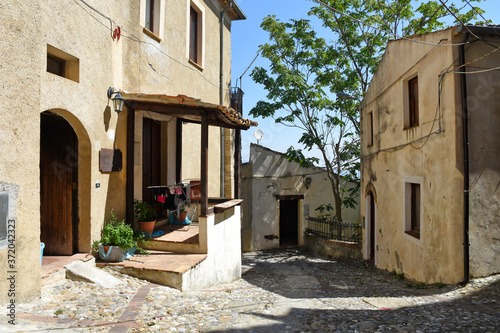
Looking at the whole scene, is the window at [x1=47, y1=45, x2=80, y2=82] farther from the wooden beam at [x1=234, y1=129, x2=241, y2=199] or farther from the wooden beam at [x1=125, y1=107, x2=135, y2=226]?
the wooden beam at [x1=234, y1=129, x2=241, y2=199]

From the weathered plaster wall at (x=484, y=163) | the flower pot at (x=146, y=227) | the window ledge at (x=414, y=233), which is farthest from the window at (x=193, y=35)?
the window ledge at (x=414, y=233)

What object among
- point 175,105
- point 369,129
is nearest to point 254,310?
point 175,105

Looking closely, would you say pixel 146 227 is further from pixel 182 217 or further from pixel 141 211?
pixel 182 217

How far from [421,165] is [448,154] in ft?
3.91

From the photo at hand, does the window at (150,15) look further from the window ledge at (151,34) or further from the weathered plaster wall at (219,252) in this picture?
the weathered plaster wall at (219,252)

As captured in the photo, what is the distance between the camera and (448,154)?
6562 mm

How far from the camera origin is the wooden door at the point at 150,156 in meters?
8.34

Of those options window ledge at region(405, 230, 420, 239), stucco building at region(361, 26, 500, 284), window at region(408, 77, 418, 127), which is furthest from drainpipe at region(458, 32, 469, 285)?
window at region(408, 77, 418, 127)

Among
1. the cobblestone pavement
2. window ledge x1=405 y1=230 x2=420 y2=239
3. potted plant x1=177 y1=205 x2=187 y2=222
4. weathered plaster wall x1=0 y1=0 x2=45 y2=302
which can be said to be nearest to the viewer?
weathered plaster wall x1=0 y1=0 x2=45 y2=302

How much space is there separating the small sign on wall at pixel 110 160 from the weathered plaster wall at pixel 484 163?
609 cm

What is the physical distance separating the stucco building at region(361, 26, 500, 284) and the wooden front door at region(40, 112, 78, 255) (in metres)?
6.29

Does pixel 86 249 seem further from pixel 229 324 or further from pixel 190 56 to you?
pixel 190 56

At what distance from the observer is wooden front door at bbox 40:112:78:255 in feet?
19.2

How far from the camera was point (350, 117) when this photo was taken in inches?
623
